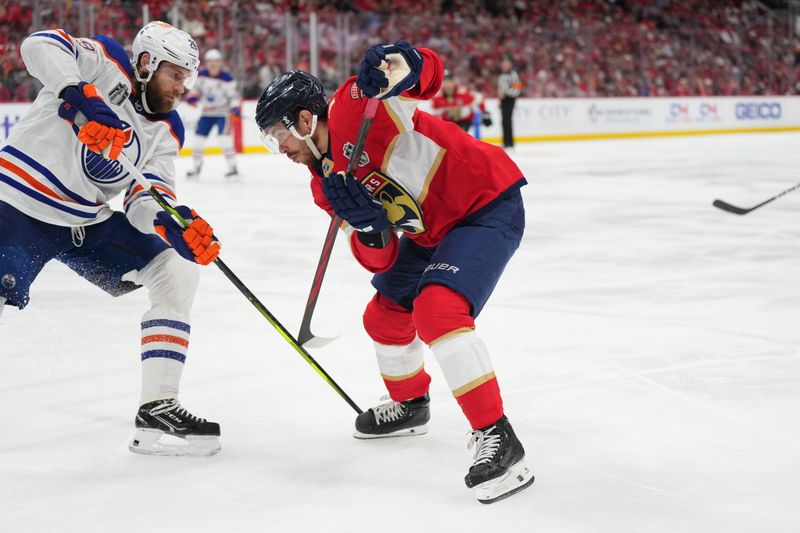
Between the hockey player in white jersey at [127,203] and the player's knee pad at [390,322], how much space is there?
417mm

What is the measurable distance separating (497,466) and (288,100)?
2.77ft

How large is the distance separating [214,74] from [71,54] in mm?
7743

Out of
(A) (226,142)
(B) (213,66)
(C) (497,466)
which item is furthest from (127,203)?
(B) (213,66)

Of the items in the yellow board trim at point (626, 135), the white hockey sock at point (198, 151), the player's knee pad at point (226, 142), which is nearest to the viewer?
the player's knee pad at point (226, 142)

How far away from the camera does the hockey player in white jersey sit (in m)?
2.26

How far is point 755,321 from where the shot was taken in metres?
3.59

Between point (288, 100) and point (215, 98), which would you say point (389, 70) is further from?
point (215, 98)

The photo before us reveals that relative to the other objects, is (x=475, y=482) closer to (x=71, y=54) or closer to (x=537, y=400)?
(x=537, y=400)

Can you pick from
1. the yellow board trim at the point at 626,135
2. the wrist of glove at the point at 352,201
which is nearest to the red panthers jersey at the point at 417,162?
the wrist of glove at the point at 352,201

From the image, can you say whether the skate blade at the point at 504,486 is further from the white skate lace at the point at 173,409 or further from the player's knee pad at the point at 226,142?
the player's knee pad at the point at 226,142

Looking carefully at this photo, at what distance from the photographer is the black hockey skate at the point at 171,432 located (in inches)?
91.1

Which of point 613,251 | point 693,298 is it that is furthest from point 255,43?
point 693,298

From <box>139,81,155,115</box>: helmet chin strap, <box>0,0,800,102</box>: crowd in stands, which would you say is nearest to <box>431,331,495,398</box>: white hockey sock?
<box>139,81,155,115</box>: helmet chin strap

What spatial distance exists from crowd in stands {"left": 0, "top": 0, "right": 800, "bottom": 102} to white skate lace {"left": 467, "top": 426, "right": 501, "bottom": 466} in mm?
9426
